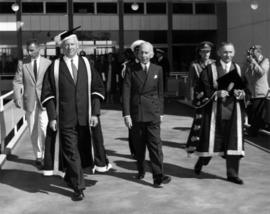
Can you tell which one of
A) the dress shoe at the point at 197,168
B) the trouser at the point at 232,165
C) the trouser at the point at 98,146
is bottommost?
the dress shoe at the point at 197,168

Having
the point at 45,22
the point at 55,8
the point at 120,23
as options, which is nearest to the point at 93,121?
the point at 120,23

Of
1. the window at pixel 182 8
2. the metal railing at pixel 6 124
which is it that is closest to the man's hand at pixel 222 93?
the metal railing at pixel 6 124

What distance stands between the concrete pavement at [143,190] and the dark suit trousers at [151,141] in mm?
259

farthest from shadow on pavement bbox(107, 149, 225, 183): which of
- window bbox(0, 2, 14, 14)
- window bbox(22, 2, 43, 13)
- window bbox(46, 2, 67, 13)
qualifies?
window bbox(0, 2, 14, 14)

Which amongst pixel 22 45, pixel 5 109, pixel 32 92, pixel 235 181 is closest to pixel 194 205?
pixel 235 181

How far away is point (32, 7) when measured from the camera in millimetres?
31297

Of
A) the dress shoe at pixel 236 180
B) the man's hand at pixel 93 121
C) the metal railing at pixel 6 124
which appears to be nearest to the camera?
the man's hand at pixel 93 121

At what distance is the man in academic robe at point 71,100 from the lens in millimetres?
5901

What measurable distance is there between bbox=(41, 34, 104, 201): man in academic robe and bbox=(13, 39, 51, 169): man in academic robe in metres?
1.50

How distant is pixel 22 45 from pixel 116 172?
2478 cm

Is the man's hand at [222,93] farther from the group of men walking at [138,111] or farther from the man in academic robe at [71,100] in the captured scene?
the man in academic robe at [71,100]

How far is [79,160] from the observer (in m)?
5.94

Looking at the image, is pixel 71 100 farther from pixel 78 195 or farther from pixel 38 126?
pixel 38 126

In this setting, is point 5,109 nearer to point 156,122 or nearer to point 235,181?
point 156,122
